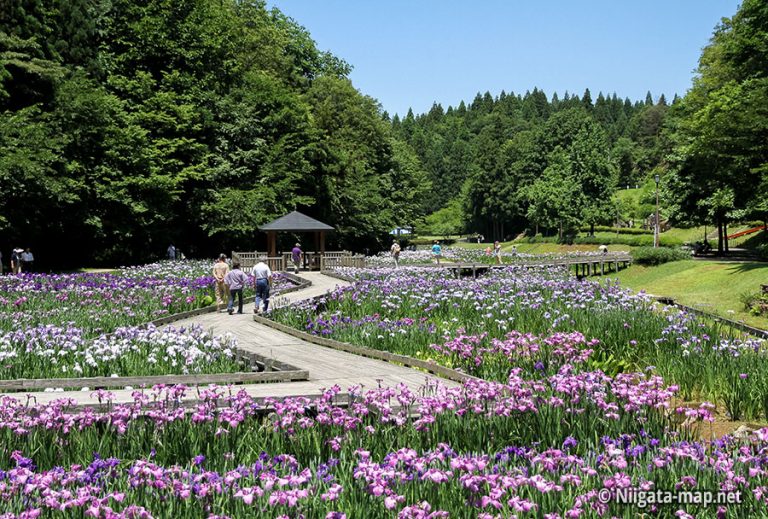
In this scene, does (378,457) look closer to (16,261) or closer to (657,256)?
(16,261)

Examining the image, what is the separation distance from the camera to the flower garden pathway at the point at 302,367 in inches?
303

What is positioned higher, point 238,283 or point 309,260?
point 238,283

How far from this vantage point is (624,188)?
120562 mm

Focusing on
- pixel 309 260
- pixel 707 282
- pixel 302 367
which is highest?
pixel 309 260

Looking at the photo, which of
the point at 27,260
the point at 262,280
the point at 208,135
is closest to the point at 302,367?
the point at 262,280

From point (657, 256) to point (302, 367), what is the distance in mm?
33532

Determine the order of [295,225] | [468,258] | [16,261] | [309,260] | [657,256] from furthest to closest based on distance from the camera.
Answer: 1. [468,258]
2. [657,256]
3. [309,260]
4. [295,225]
5. [16,261]

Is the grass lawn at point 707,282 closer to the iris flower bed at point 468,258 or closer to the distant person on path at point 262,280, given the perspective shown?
the iris flower bed at point 468,258

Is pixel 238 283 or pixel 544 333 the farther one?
pixel 238 283

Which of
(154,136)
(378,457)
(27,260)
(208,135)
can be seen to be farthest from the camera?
(208,135)

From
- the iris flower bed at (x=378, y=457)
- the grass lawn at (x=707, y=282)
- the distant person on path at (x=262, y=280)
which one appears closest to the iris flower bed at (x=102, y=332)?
the distant person on path at (x=262, y=280)

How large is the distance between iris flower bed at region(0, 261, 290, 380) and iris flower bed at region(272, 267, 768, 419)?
3.30m

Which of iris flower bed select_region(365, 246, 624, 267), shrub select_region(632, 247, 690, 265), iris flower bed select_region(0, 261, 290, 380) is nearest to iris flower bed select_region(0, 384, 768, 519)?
iris flower bed select_region(0, 261, 290, 380)

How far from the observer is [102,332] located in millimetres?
12562
